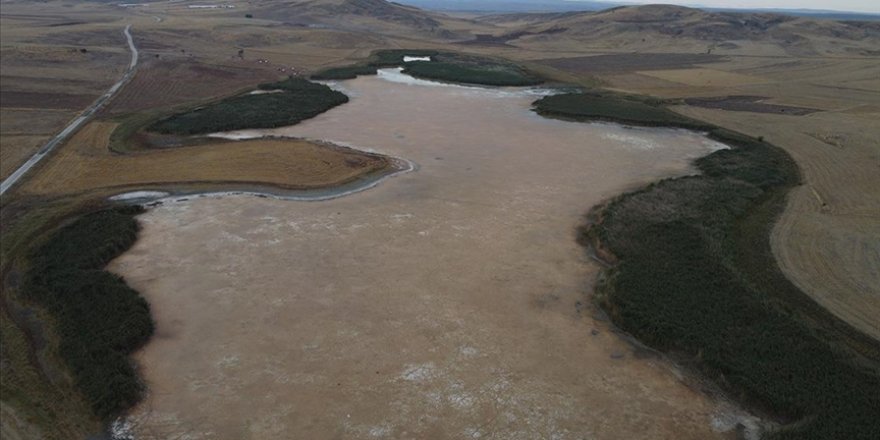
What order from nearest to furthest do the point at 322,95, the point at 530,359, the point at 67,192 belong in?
A: the point at 530,359, the point at 67,192, the point at 322,95

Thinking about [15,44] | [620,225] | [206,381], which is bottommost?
[206,381]

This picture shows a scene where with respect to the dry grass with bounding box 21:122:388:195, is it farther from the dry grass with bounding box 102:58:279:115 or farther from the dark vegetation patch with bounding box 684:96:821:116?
the dark vegetation patch with bounding box 684:96:821:116

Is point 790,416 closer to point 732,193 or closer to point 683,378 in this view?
point 683,378

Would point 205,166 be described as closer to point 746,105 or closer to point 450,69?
point 450,69

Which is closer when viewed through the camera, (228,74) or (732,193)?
(732,193)

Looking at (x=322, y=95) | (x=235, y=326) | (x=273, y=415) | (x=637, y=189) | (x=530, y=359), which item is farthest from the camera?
(x=322, y=95)

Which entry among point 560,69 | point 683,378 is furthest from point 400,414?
point 560,69

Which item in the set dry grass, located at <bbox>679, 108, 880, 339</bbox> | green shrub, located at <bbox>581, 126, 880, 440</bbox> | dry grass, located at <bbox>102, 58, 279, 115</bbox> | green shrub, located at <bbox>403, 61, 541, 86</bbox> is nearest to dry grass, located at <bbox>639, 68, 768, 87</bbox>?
green shrub, located at <bbox>403, 61, 541, 86</bbox>
